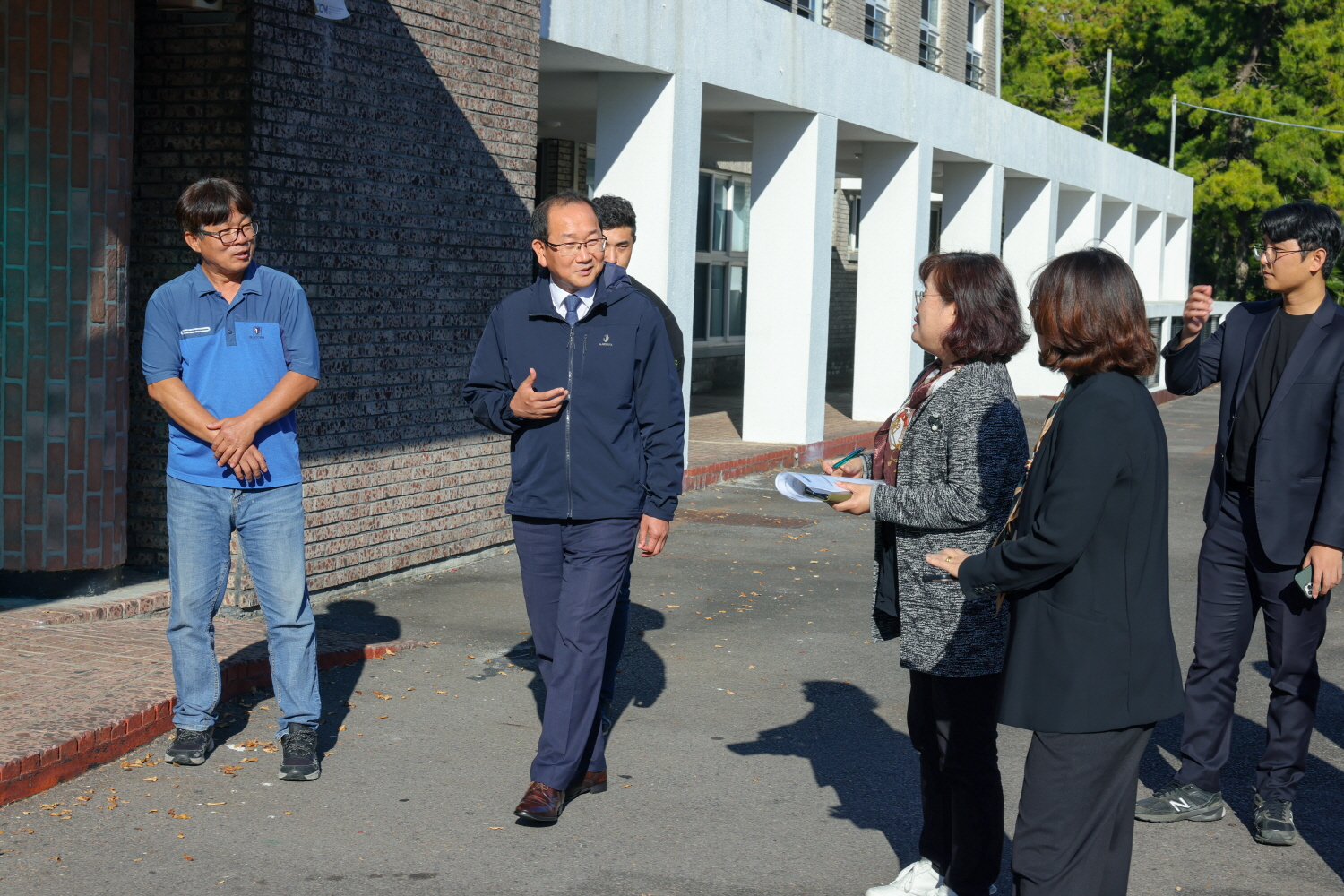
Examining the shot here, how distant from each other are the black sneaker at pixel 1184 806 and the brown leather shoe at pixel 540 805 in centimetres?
198

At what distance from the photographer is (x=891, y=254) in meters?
18.4

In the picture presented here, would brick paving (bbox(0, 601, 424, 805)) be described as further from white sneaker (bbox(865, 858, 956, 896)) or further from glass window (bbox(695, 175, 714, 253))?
glass window (bbox(695, 175, 714, 253))

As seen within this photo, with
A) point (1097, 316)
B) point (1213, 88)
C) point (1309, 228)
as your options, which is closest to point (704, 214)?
point (1309, 228)

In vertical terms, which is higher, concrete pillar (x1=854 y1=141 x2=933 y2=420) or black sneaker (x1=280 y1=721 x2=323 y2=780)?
concrete pillar (x1=854 y1=141 x2=933 y2=420)

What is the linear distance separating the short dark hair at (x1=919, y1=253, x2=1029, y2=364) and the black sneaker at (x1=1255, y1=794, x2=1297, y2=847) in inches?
81.5

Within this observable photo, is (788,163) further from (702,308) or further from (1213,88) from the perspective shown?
(1213,88)

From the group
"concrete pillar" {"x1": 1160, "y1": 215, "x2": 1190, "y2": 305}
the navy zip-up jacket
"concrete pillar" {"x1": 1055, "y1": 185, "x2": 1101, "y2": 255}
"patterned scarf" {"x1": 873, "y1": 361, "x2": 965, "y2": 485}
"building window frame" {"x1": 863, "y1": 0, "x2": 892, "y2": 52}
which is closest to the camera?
"patterned scarf" {"x1": 873, "y1": 361, "x2": 965, "y2": 485}

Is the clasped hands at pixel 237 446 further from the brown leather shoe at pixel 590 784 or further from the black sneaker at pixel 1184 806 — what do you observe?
the black sneaker at pixel 1184 806

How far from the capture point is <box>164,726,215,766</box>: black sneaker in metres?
5.17

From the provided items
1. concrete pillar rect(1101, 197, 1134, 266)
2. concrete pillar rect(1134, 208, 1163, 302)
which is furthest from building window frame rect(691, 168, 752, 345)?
concrete pillar rect(1134, 208, 1163, 302)

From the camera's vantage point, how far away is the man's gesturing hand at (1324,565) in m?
4.58

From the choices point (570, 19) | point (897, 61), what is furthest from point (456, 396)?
point (897, 61)

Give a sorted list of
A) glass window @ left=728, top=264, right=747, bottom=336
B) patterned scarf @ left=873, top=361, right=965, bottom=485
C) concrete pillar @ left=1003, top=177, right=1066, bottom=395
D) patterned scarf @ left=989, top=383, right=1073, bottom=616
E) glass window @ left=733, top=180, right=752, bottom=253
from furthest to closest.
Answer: glass window @ left=733, top=180, right=752, bottom=253
glass window @ left=728, top=264, right=747, bottom=336
concrete pillar @ left=1003, top=177, right=1066, bottom=395
patterned scarf @ left=873, top=361, right=965, bottom=485
patterned scarf @ left=989, top=383, right=1073, bottom=616

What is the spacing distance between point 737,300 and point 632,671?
19442 mm
